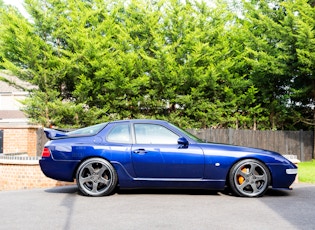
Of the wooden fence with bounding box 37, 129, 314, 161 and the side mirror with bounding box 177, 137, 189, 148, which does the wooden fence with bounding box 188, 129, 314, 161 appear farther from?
the side mirror with bounding box 177, 137, 189, 148

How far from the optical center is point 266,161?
8.48 metres

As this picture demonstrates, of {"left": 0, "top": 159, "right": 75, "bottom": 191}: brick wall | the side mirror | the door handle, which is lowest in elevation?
{"left": 0, "top": 159, "right": 75, "bottom": 191}: brick wall

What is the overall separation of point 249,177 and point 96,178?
8.62 feet

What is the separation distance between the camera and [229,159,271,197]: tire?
8453 millimetres

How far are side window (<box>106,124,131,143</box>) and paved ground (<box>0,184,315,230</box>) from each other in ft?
3.19

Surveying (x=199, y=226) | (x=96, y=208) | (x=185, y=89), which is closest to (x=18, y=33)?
(x=185, y=89)

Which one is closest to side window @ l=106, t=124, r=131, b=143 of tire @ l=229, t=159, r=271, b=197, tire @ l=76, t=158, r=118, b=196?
tire @ l=76, t=158, r=118, b=196

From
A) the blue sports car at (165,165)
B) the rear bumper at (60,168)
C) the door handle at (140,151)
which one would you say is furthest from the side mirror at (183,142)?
the rear bumper at (60,168)

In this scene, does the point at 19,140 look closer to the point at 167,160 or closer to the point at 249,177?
the point at 167,160

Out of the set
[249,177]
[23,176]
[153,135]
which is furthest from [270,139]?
[153,135]

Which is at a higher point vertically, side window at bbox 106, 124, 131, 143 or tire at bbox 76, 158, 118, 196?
side window at bbox 106, 124, 131, 143

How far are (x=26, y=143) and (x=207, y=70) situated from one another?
27.4 feet

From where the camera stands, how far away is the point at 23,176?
11.6m

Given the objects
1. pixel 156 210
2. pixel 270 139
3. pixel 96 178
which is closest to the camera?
pixel 156 210
